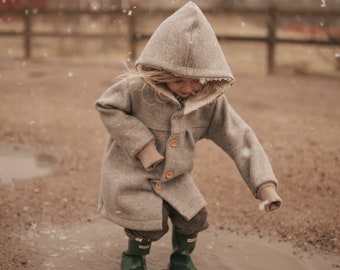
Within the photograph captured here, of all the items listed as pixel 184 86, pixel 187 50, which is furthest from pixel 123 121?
pixel 187 50

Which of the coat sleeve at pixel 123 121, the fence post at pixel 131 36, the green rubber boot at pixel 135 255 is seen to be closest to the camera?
the coat sleeve at pixel 123 121

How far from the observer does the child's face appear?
2.23 metres

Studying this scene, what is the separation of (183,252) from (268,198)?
0.57m

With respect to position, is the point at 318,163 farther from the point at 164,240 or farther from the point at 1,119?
the point at 1,119

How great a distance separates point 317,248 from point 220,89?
112 cm

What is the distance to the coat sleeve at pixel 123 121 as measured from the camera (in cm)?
224

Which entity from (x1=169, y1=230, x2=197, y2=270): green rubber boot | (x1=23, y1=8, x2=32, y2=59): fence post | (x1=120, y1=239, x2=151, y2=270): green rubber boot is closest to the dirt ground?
(x1=120, y1=239, x2=151, y2=270): green rubber boot

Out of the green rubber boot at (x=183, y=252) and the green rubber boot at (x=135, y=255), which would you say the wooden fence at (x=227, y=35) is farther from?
the green rubber boot at (x=135, y=255)

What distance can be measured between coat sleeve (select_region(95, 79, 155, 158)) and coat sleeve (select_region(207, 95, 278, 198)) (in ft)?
1.15

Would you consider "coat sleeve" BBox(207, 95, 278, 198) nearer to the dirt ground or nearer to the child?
the child

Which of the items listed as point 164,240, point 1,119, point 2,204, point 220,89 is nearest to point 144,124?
point 220,89

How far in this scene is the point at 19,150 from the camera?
444 cm

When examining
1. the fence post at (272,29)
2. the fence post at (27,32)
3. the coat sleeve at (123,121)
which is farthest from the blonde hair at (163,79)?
the fence post at (27,32)

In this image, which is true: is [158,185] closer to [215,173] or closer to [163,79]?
[163,79]
